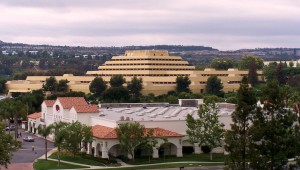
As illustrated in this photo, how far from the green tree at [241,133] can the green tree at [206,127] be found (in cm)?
2033

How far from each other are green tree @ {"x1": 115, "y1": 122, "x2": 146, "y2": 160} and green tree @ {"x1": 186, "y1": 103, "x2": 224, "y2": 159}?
629 cm

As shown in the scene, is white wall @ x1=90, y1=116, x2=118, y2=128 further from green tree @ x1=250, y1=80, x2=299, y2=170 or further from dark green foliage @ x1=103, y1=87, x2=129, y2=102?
dark green foliage @ x1=103, y1=87, x2=129, y2=102

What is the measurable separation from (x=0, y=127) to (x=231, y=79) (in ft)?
435

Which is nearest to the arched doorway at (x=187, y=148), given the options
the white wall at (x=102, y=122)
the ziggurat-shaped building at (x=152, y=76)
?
the white wall at (x=102, y=122)

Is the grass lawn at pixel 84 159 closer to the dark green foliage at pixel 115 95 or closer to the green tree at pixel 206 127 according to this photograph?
the green tree at pixel 206 127

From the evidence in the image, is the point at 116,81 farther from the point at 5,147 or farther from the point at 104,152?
the point at 5,147

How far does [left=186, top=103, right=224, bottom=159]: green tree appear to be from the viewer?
82.9m

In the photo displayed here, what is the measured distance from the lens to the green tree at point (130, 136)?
Result: 262 ft

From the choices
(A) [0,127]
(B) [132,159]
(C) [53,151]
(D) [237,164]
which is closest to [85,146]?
→ (C) [53,151]

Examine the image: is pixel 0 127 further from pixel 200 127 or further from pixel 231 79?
pixel 231 79

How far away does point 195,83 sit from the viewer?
186m

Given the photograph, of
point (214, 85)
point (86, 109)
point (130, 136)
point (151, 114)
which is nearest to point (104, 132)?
point (130, 136)

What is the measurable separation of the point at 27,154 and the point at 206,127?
22.3 metres

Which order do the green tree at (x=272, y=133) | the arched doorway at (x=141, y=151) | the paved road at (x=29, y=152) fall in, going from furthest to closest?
the paved road at (x=29, y=152)
the arched doorway at (x=141, y=151)
the green tree at (x=272, y=133)
